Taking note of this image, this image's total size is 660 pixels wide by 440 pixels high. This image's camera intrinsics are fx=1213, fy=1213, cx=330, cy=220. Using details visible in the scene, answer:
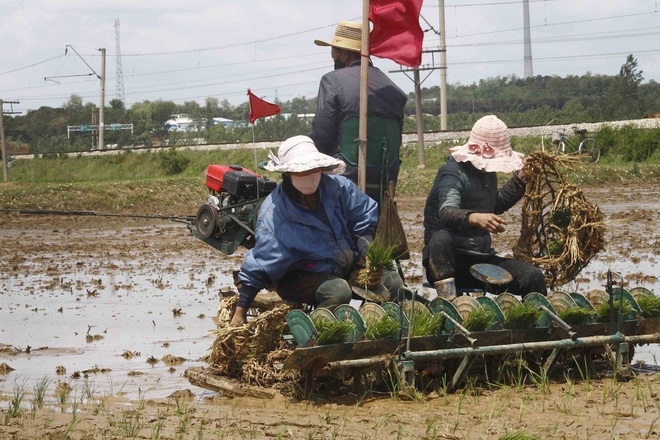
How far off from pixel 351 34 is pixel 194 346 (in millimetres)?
2715

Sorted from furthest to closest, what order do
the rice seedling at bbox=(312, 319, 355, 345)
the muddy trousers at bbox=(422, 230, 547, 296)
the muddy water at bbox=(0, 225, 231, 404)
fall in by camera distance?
1. the muddy water at bbox=(0, 225, 231, 404)
2. the muddy trousers at bbox=(422, 230, 547, 296)
3. the rice seedling at bbox=(312, 319, 355, 345)

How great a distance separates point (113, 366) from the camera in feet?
27.9

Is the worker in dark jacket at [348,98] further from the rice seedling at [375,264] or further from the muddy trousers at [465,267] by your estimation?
the rice seedling at [375,264]

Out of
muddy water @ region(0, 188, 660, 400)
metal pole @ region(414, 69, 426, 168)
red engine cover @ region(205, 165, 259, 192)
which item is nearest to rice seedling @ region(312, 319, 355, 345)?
muddy water @ region(0, 188, 660, 400)

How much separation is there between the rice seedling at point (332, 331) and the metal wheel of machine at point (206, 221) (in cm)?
204

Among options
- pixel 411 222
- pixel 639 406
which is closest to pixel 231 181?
pixel 639 406

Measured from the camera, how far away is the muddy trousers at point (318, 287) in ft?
23.9

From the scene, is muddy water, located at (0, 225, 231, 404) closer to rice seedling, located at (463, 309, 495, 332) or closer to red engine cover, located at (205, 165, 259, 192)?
red engine cover, located at (205, 165, 259, 192)

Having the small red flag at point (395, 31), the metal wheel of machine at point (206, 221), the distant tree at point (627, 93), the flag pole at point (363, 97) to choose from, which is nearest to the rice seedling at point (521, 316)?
the flag pole at point (363, 97)

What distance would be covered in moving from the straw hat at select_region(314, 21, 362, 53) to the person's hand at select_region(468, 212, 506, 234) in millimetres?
1625

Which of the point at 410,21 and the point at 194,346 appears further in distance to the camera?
the point at 194,346

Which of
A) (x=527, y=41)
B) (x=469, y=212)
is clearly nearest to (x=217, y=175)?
(x=469, y=212)

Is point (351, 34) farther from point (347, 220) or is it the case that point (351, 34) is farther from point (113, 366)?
point (113, 366)

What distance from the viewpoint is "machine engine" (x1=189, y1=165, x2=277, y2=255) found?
8.56 m
